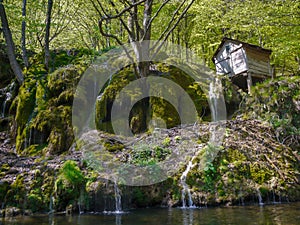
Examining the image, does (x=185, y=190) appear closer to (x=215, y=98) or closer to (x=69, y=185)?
(x=69, y=185)

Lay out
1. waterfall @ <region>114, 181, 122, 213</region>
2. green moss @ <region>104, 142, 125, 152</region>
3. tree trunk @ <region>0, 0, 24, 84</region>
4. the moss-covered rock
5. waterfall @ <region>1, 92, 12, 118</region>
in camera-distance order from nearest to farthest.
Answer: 1. waterfall @ <region>114, 181, 122, 213</region>
2. green moss @ <region>104, 142, 125, 152</region>
3. the moss-covered rock
4. tree trunk @ <region>0, 0, 24, 84</region>
5. waterfall @ <region>1, 92, 12, 118</region>

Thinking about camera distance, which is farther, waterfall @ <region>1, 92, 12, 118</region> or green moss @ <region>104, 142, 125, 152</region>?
waterfall @ <region>1, 92, 12, 118</region>

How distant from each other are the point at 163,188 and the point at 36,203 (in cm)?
302

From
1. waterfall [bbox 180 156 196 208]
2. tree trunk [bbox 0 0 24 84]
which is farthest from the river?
tree trunk [bbox 0 0 24 84]

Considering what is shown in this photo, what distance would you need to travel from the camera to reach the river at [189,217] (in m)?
4.97

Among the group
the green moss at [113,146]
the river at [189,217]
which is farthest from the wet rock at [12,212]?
the green moss at [113,146]

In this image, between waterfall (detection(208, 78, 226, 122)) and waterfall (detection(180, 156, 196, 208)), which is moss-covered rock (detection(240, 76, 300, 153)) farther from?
waterfall (detection(180, 156, 196, 208))

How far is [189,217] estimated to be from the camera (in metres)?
5.48

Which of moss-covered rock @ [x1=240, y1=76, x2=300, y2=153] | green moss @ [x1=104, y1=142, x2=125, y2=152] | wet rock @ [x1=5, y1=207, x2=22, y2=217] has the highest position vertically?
moss-covered rock @ [x1=240, y1=76, x2=300, y2=153]

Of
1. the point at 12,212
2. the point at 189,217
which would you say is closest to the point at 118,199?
the point at 189,217

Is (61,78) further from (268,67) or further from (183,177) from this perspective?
(268,67)

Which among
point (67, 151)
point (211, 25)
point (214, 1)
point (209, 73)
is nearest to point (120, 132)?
point (67, 151)

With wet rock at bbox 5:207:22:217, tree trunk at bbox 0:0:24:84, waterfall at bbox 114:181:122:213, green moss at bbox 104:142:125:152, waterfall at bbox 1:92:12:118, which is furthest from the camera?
waterfall at bbox 1:92:12:118

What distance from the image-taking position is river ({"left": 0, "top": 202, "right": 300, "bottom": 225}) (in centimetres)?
497
